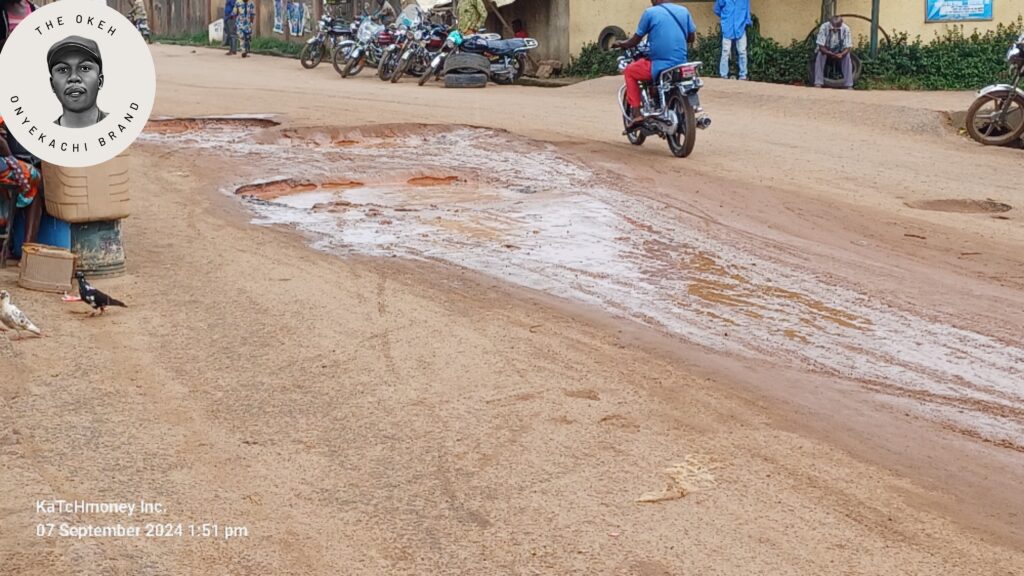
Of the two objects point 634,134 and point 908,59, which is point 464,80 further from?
point 634,134

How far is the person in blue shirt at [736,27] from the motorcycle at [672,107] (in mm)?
8643

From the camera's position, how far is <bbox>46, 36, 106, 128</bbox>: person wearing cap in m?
6.80

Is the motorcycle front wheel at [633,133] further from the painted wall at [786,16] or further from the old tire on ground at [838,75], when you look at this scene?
the painted wall at [786,16]

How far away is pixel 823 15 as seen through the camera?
22094 millimetres

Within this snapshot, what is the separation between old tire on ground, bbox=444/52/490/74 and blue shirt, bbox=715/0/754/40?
4361mm

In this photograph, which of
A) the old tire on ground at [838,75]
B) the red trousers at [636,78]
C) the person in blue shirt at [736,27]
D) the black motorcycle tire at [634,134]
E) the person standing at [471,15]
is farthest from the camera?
the person standing at [471,15]

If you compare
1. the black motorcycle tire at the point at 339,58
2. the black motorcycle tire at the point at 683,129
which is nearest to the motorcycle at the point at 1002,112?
the black motorcycle tire at the point at 683,129

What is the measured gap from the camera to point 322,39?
27250 millimetres

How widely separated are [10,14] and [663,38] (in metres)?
→ 7.43

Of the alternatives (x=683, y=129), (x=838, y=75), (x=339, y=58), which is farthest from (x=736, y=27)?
(x=683, y=129)

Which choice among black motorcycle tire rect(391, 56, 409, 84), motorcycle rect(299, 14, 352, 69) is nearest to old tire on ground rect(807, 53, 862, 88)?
black motorcycle tire rect(391, 56, 409, 84)

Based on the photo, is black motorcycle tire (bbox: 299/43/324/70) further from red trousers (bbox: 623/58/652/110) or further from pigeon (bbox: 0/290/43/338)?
pigeon (bbox: 0/290/43/338)

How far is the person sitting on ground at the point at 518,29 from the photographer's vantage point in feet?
84.0

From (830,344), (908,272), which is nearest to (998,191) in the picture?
(908,272)
